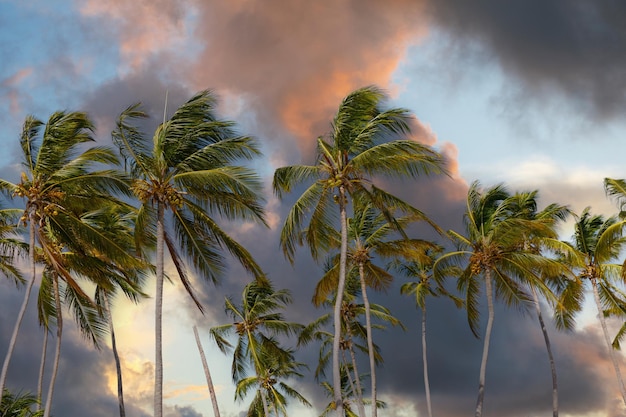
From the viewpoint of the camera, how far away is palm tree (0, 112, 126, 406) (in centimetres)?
2464

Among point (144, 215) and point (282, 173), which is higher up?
point (282, 173)

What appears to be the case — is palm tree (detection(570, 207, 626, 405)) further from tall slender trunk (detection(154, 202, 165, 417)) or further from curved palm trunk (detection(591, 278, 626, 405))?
tall slender trunk (detection(154, 202, 165, 417))

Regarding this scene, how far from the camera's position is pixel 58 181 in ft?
81.5

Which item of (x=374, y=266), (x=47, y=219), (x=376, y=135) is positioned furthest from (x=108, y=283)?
(x=374, y=266)

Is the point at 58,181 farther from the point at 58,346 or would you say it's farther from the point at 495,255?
the point at 495,255

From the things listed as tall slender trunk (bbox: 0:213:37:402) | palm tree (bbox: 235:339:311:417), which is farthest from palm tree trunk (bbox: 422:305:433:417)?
tall slender trunk (bbox: 0:213:37:402)

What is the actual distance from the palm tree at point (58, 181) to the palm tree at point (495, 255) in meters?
17.7

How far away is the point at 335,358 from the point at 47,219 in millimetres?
12036

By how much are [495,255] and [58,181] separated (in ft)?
67.0

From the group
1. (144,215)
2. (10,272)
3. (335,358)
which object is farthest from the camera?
(10,272)

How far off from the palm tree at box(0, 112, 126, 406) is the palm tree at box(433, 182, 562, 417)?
17.7 metres

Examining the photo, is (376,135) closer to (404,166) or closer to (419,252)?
(404,166)

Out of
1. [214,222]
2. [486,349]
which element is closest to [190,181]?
[214,222]

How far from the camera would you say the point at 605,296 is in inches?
1538
